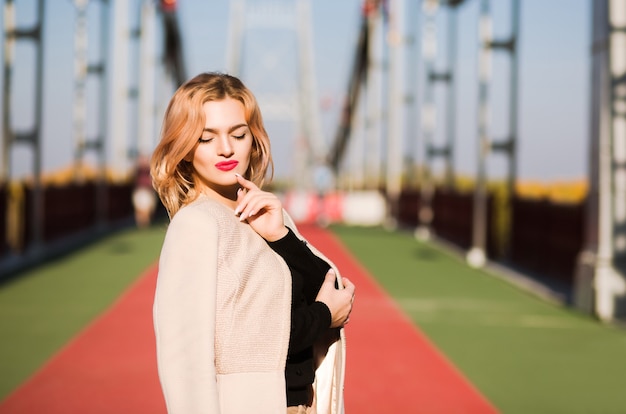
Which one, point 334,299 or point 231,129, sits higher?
point 231,129

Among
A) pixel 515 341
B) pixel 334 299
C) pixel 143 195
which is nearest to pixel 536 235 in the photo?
pixel 515 341

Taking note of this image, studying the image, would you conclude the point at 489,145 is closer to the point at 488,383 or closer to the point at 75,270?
the point at 75,270

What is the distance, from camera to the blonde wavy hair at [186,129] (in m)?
2.10

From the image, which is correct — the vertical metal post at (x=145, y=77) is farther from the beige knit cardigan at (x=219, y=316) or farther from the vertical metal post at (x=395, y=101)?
the beige knit cardigan at (x=219, y=316)

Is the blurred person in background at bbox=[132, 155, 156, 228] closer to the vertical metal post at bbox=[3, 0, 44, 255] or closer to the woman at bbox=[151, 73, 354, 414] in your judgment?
the vertical metal post at bbox=[3, 0, 44, 255]

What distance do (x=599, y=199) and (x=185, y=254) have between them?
8.67 metres

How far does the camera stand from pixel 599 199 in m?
10.0

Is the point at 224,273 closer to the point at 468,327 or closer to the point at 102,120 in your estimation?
the point at 468,327

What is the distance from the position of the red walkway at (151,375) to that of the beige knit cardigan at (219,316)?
3568mm

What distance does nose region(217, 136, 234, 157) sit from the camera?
2.11 meters

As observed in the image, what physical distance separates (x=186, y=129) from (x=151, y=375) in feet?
15.2

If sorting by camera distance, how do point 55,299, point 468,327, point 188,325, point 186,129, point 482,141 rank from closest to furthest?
point 188,325
point 186,129
point 468,327
point 55,299
point 482,141

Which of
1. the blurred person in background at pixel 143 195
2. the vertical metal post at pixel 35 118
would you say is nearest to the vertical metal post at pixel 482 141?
the vertical metal post at pixel 35 118

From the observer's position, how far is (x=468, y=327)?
8922 millimetres
